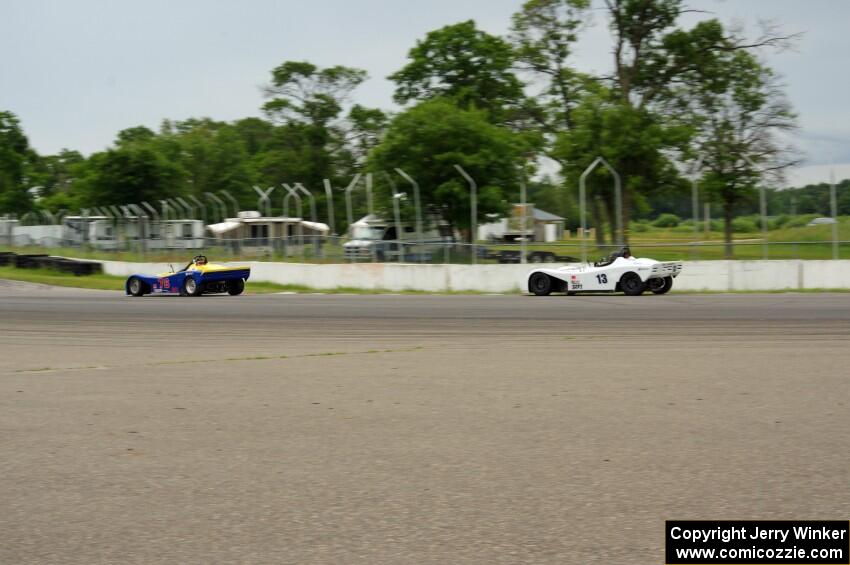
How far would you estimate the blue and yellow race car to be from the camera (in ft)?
85.4

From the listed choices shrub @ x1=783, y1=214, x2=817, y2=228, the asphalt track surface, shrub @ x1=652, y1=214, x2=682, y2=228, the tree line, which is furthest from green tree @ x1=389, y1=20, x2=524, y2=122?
the asphalt track surface

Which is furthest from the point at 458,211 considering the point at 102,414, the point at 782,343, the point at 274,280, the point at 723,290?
the point at 102,414

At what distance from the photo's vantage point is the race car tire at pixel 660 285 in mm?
23062

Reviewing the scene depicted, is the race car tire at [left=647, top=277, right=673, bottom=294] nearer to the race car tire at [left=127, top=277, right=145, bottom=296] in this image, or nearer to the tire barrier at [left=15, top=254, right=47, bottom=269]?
the race car tire at [left=127, top=277, right=145, bottom=296]

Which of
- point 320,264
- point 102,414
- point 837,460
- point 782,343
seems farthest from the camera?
point 320,264

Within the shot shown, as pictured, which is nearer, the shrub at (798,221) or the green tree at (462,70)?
the shrub at (798,221)

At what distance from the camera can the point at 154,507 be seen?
17.2 ft

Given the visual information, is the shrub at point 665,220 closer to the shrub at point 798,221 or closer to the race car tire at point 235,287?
the shrub at point 798,221

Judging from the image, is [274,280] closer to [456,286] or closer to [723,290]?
[456,286]

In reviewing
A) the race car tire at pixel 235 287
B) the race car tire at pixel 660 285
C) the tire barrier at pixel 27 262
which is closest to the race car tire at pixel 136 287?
the race car tire at pixel 235 287

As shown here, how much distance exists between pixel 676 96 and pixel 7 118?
66.6 meters

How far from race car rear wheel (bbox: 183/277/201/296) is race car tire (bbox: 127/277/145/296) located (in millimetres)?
1407

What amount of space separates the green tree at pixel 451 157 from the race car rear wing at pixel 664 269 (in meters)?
22.2

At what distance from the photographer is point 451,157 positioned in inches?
1791
